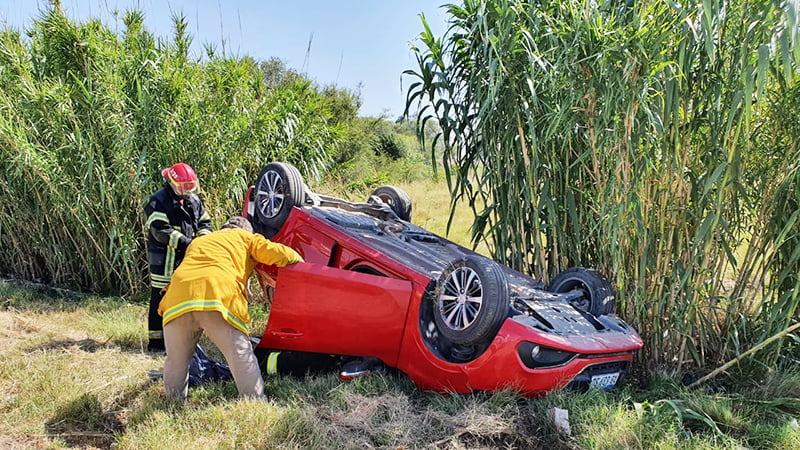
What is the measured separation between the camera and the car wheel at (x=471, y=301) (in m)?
3.12

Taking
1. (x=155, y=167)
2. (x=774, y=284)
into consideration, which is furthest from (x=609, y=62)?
(x=155, y=167)

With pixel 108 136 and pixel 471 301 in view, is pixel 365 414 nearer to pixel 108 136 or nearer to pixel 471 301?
pixel 471 301

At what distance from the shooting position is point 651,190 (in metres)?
3.80

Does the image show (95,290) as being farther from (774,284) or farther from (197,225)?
(774,284)

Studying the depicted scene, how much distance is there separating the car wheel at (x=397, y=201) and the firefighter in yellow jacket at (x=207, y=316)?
83.4 inches

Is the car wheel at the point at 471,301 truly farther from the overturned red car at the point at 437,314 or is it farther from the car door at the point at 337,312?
the car door at the point at 337,312

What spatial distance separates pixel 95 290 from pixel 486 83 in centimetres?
496

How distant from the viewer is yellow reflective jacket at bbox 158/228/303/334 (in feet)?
11.3

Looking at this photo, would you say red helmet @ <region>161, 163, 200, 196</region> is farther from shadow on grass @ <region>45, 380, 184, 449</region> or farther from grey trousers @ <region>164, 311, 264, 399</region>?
shadow on grass @ <region>45, 380, 184, 449</region>

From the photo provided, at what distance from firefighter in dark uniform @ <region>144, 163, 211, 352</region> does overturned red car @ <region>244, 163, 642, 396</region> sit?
0.86m

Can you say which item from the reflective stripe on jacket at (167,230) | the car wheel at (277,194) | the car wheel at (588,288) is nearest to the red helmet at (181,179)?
the reflective stripe on jacket at (167,230)

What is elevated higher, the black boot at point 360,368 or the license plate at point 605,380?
the license plate at point 605,380

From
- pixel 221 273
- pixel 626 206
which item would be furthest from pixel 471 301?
pixel 221 273

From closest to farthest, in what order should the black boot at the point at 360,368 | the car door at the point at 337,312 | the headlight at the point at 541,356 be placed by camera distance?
1. the headlight at the point at 541,356
2. the car door at the point at 337,312
3. the black boot at the point at 360,368
